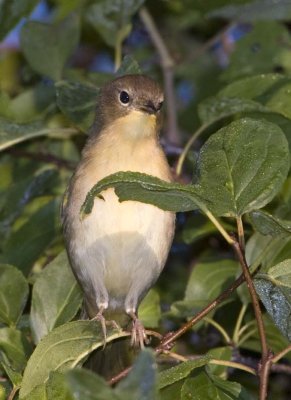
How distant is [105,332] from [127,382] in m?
1.36

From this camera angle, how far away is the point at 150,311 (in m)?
4.57

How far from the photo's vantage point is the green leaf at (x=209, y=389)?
346 cm

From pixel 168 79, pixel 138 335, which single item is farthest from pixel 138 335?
pixel 168 79

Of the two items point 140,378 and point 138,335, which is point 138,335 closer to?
point 138,335

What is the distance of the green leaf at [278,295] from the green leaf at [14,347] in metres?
1.14

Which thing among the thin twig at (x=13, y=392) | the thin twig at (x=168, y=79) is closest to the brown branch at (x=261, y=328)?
the thin twig at (x=13, y=392)

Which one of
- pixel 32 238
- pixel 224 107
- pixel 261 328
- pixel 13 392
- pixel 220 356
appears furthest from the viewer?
pixel 32 238

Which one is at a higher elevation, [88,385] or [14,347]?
[88,385]

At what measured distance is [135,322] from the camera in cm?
438

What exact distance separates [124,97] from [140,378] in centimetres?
272

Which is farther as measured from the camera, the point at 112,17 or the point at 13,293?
the point at 112,17

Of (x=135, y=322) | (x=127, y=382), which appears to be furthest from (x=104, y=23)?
(x=127, y=382)

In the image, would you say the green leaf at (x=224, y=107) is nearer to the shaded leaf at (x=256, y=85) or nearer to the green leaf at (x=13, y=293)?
the shaded leaf at (x=256, y=85)

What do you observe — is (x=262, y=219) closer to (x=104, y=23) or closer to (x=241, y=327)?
(x=241, y=327)
